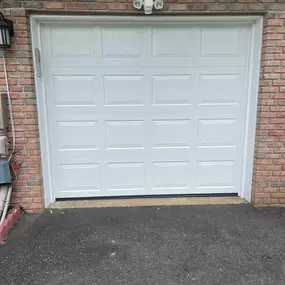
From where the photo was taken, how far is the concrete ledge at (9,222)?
2415 millimetres

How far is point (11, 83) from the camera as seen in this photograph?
8.64 ft

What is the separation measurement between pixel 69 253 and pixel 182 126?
5.84 feet

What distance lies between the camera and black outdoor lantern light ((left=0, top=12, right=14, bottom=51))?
2.40 metres

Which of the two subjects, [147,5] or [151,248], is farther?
[147,5]

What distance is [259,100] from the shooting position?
2844 mm

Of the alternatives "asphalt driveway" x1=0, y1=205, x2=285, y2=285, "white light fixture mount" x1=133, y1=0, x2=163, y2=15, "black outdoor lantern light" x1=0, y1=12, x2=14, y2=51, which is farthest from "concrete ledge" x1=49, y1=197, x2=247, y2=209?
"white light fixture mount" x1=133, y1=0, x2=163, y2=15

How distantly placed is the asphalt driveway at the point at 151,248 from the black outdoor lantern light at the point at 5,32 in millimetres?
1810

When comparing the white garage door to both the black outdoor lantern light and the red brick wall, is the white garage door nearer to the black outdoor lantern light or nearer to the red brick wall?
the red brick wall

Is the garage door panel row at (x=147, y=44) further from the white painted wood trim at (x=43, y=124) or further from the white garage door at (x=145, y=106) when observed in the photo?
the white painted wood trim at (x=43, y=124)

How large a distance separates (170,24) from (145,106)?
0.92 meters

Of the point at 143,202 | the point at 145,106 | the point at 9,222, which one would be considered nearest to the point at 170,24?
the point at 145,106

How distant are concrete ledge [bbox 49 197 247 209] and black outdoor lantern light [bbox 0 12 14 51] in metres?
1.80

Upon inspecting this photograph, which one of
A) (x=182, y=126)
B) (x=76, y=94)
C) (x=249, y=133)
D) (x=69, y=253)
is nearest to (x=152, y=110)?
(x=182, y=126)

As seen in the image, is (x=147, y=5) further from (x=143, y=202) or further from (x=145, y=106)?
(x=143, y=202)
